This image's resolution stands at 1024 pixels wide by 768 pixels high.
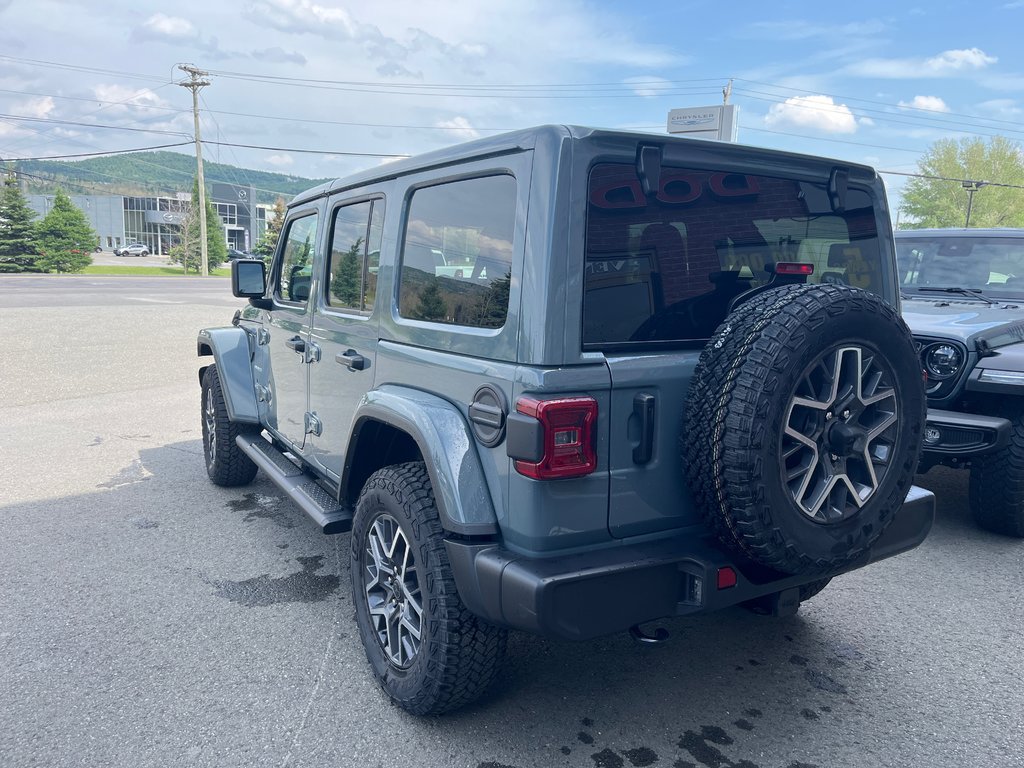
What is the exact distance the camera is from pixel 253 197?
96250 millimetres

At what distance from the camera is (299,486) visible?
3.88 meters

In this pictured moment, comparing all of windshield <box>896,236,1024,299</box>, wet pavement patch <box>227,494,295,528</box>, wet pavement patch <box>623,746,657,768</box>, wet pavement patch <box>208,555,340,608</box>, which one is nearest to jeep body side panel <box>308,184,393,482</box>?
wet pavement patch <box>208,555,340,608</box>

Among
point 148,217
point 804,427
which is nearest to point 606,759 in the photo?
point 804,427

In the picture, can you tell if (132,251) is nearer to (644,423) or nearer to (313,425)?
(313,425)

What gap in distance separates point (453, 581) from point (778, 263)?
1.62 meters

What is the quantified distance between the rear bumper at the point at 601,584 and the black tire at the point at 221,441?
10.5 feet

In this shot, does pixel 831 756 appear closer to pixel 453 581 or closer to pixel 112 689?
pixel 453 581

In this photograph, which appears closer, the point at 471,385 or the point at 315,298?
the point at 471,385

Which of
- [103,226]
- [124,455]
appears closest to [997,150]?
[124,455]

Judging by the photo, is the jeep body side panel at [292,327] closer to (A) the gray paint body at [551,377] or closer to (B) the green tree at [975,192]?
(A) the gray paint body at [551,377]

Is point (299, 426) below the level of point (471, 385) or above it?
below

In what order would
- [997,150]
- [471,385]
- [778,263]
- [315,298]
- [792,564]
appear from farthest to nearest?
[997,150]
[315,298]
[778,263]
[471,385]
[792,564]

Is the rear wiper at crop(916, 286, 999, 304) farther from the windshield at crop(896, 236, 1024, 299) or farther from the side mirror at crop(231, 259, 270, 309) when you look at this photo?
the side mirror at crop(231, 259, 270, 309)

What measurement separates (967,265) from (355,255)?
5.01 meters
